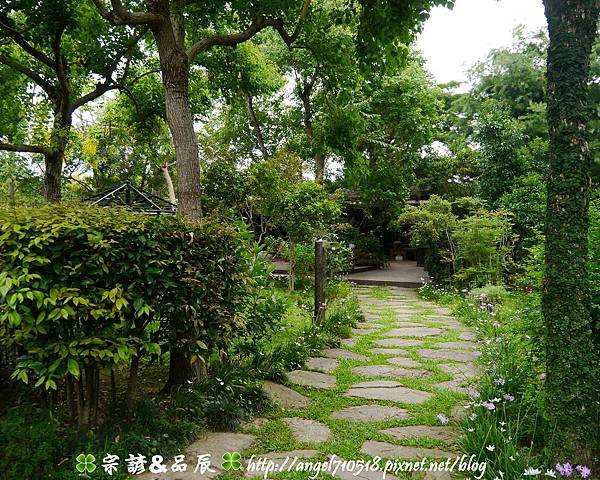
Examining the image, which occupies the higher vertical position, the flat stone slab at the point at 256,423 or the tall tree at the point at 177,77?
the tall tree at the point at 177,77

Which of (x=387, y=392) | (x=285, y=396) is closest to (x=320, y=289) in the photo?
(x=387, y=392)

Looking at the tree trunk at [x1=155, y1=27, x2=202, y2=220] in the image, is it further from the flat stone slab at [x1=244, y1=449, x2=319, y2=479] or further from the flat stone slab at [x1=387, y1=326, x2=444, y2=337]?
the flat stone slab at [x1=387, y1=326, x2=444, y2=337]

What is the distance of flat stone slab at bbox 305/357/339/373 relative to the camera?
4.69 metres

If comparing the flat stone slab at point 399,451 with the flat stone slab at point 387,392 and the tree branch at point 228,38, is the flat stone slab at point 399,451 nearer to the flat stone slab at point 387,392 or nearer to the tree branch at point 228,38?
the flat stone slab at point 387,392

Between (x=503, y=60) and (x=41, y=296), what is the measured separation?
15259mm

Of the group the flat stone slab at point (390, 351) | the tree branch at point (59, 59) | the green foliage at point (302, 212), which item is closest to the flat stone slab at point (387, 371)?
the flat stone slab at point (390, 351)

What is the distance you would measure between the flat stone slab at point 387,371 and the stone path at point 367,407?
0.03ft

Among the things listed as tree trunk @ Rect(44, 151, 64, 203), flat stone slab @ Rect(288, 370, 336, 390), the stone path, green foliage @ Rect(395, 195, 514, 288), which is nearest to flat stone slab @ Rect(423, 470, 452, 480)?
the stone path

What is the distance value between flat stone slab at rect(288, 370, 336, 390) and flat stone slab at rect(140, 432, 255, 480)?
1240 mm

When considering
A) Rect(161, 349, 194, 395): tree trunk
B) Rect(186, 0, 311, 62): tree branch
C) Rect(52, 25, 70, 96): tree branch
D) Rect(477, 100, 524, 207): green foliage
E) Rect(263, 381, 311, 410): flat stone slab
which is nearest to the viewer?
Rect(161, 349, 194, 395): tree trunk

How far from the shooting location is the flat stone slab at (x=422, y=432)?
3.00 metres

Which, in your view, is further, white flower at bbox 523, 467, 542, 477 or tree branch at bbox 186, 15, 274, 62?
tree branch at bbox 186, 15, 274, 62

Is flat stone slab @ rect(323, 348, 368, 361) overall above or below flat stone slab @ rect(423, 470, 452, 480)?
below

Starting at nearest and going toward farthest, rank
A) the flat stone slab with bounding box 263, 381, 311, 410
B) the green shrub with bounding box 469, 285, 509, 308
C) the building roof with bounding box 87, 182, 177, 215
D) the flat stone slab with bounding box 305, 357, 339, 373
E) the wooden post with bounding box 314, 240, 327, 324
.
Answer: the flat stone slab with bounding box 263, 381, 311, 410 → the flat stone slab with bounding box 305, 357, 339, 373 → the building roof with bounding box 87, 182, 177, 215 → the wooden post with bounding box 314, 240, 327, 324 → the green shrub with bounding box 469, 285, 509, 308
